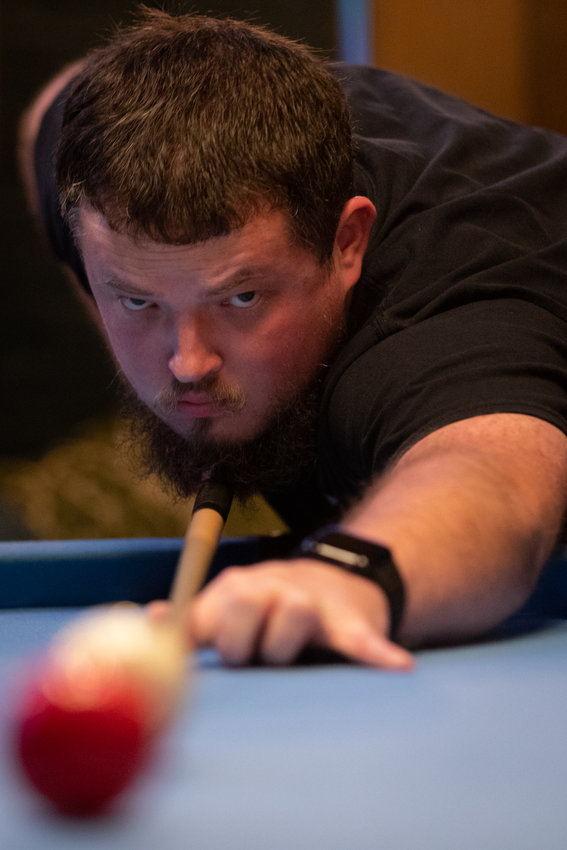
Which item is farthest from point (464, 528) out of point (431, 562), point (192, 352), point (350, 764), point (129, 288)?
point (129, 288)

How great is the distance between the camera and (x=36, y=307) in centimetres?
534

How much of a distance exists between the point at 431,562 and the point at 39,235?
4.37m

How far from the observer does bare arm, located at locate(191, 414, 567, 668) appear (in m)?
1.14

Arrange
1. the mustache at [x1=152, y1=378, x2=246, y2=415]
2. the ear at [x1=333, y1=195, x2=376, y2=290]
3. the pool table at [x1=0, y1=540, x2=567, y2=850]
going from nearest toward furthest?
the pool table at [x1=0, y1=540, x2=567, y2=850], the mustache at [x1=152, y1=378, x2=246, y2=415], the ear at [x1=333, y1=195, x2=376, y2=290]

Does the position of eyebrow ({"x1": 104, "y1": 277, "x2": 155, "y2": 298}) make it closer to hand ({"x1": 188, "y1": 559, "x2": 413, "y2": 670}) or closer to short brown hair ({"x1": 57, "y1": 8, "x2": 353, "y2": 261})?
short brown hair ({"x1": 57, "y1": 8, "x2": 353, "y2": 261})

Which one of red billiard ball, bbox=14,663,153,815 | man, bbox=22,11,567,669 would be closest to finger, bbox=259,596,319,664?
man, bbox=22,11,567,669

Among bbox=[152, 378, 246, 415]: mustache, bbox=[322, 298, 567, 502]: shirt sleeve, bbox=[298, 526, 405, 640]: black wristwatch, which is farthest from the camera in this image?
bbox=[152, 378, 246, 415]: mustache

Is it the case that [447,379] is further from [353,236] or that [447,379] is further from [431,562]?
[353,236]

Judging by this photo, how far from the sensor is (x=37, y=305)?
5.34 m

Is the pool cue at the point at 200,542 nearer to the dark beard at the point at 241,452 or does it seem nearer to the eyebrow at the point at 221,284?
the dark beard at the point at 241,452

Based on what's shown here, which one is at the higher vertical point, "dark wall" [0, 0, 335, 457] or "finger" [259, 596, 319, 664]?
"finger" [259, 596, 319, 664]

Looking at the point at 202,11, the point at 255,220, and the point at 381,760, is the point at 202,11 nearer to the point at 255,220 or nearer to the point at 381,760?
the point at 255,220

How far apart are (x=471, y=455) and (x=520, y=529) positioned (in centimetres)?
13

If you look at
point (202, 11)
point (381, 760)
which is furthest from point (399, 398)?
point (202, 11)
